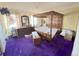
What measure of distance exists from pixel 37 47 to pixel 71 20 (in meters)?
0.44

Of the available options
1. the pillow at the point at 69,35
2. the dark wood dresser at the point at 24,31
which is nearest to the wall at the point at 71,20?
the pillow at the point at 69,35

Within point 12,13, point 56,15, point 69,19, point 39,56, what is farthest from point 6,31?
point 69,19

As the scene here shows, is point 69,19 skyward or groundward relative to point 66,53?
skyward

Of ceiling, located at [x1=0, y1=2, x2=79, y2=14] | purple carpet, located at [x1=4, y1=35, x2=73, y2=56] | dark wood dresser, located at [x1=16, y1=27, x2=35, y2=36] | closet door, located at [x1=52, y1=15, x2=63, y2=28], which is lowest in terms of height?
purple carpet, located at [x1=4, y1=35, x2=73, y2=56]

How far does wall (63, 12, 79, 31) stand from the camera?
63.4 inches

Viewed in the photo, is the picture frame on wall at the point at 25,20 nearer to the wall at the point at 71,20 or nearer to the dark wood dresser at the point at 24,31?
the dark wood dresser at the point at 24,31

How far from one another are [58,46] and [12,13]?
0.58 m

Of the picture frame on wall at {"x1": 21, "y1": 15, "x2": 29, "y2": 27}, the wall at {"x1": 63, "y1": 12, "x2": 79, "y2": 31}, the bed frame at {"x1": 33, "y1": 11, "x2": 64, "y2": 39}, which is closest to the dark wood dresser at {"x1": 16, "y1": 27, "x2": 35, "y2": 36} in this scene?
the picture frame on wall at {"x1": 21, "y1": 15, "x2": 29, "y2": 27}

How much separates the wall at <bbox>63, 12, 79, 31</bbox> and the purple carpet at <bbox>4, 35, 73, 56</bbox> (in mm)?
143

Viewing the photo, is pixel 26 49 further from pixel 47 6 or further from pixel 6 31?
pixel 47 6

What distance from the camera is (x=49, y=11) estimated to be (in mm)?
1637

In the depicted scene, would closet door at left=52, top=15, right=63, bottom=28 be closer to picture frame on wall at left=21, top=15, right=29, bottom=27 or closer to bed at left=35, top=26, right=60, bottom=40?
bed at left=35, top=26, right=60, bottom=40

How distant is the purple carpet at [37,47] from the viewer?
1655 millimetres

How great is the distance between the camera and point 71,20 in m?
1.61
